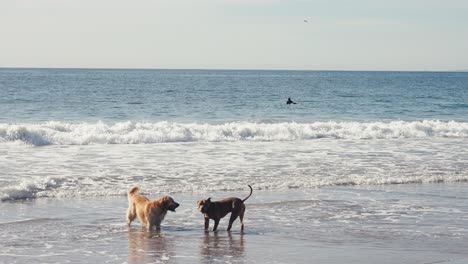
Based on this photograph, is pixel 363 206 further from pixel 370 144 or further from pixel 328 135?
pixel 328 135

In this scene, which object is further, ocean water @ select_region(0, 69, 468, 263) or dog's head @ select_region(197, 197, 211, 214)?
dog's head @ select_region(197, 197, 211, 214)

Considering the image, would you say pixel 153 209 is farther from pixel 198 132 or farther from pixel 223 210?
pixel 198 132

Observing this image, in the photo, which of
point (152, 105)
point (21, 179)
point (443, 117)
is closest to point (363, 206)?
point (21, 179)

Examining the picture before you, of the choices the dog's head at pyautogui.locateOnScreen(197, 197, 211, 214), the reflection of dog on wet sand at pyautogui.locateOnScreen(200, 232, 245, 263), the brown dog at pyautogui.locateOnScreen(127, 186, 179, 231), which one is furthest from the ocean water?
the dog's head at pyautogui.locateOnScreen(197, 197, 211, 214)

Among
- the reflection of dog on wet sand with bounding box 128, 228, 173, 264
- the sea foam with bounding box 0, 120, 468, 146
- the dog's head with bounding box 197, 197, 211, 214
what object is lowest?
the reflection of dog on wet sand with bounding box 128, 228, 173, 264

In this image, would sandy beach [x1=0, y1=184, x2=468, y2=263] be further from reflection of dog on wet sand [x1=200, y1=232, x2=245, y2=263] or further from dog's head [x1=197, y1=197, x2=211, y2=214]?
dog's head [x1=197, y1=197, x2=211, y2=214]

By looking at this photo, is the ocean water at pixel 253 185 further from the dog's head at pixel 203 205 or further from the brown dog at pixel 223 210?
the dog's head at pixel 203 205

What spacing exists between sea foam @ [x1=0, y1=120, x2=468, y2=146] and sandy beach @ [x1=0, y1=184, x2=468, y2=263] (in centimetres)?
1136

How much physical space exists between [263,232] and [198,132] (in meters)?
17.1

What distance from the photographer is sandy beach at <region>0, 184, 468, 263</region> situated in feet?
31.9

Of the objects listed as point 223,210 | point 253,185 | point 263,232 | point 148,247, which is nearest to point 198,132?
point 253,185

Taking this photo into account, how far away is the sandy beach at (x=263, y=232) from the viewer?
31.9ft

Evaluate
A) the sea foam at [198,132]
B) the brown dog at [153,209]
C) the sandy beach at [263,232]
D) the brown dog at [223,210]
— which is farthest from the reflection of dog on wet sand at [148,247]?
the sea foam at [198,132]

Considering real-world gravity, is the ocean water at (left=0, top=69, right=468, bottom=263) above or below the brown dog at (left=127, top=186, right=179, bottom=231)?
below
